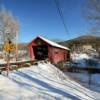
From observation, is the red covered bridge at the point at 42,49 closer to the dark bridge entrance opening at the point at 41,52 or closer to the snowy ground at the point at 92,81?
the dark bridge entrance opening at the point at 41,52

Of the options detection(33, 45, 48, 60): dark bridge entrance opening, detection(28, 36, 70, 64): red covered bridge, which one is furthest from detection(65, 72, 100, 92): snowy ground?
detection(33, 45, 48, 60): dark bridge entrance opening

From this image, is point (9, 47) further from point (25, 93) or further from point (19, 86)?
point (25, 93)

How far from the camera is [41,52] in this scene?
29.9 meters

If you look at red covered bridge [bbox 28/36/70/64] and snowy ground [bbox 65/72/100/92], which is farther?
red covered bridge [bbox 28/36/70/64]

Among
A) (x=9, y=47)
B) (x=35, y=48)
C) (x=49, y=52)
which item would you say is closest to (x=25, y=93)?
(x=9, y=47)

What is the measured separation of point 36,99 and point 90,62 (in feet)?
98.0

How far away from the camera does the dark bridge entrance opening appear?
29.2m

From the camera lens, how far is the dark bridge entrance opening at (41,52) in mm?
29156

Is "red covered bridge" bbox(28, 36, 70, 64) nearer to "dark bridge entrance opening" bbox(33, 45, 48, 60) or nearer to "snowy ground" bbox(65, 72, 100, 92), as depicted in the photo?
"dark bridge entrance opening" bbox(33, 45, 48, 60)

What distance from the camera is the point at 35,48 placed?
99.3 feet

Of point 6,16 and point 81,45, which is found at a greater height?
point 6,16

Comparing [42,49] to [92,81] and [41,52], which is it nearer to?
[41,52]

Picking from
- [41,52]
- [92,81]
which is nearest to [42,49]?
[41,52]

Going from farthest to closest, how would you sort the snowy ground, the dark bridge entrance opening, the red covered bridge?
the dark bridge entrance opening → the red covered bridge → the snowy ground
